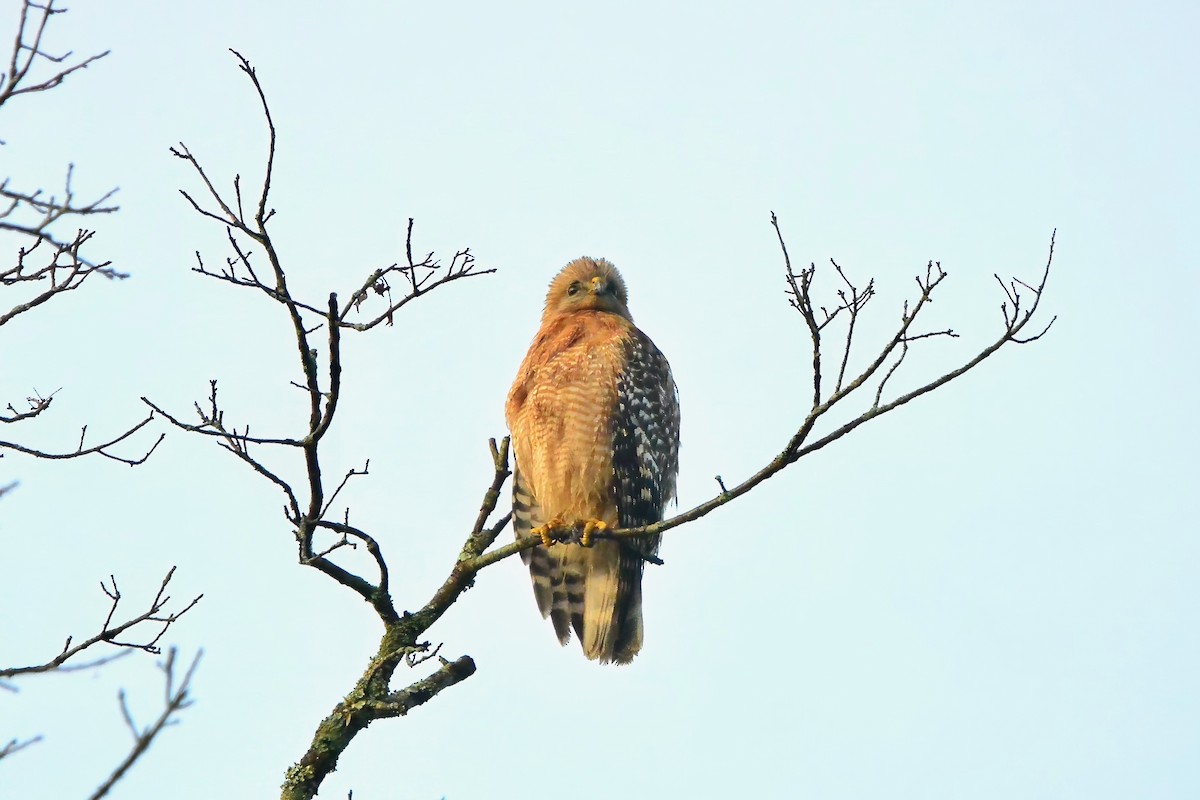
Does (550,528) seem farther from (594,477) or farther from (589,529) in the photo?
(594,477)

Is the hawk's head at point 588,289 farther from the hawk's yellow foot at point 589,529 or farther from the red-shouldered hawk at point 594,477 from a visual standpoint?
the hawk's yellow foot at point 589,529

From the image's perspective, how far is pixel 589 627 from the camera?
7906mm

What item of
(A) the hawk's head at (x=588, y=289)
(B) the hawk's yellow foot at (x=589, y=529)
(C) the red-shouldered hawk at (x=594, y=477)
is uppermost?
(A) the hawk's head at (x=588, y=289)

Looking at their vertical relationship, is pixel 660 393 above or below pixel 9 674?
above

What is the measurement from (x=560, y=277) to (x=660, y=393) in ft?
6.69

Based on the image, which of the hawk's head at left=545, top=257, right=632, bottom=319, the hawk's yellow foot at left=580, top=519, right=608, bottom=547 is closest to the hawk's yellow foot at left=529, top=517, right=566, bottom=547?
the hawk's yellow foot at left=580, top=519, right=608, bottom=547

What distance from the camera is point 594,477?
7.86 meters

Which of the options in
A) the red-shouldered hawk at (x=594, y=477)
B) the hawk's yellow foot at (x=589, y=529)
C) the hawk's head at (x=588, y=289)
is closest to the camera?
the hawk's yellow foot at (x=589, y=529)

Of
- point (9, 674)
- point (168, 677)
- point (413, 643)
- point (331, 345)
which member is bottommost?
point (168, 677)

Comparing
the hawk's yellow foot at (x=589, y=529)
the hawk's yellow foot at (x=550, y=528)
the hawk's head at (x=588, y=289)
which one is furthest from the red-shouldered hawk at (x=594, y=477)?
the hawk's head at (x=588, y=289)

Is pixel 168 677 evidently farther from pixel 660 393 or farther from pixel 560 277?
Result: pixel 560 277

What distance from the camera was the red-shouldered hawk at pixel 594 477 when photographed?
788 centimetres

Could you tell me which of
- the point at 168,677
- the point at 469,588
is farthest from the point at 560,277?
the point at 168,677

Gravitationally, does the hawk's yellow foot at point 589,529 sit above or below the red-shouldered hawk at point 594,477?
below
